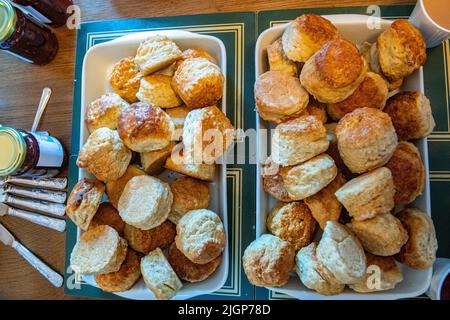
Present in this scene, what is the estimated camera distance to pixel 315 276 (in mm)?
963

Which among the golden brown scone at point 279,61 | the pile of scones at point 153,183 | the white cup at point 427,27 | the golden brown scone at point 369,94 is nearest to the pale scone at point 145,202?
the pile of scones at point 153,183

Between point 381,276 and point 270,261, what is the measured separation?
278 millimetres

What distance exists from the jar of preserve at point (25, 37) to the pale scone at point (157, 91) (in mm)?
437

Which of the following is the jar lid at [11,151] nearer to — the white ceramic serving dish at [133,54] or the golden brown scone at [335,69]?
the white ceramic serving dish at [133,54]

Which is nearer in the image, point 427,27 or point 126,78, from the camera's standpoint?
point 427,27

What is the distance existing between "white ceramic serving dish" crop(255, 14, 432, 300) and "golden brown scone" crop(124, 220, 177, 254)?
0.26 m

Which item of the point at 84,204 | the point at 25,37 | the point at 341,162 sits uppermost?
the point at 25,37

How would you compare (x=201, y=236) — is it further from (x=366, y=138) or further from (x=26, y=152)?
(x=26, y=152)

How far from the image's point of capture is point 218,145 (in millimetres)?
1054

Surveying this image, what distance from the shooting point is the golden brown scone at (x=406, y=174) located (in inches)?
38.9

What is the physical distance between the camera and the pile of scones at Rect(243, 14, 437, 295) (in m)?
0.94

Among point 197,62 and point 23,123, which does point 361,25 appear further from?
point 23,123

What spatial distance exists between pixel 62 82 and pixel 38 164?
32 centimetres

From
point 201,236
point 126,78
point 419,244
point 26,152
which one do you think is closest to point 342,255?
point 419,244
